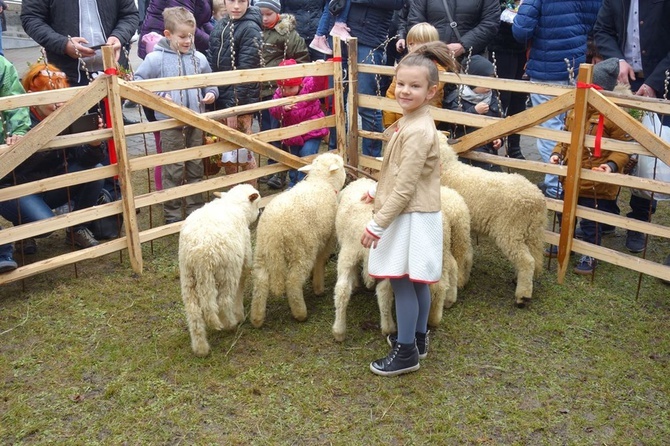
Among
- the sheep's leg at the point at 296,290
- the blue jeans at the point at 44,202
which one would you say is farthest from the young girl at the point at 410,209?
the blue jeans at the point at 44,202

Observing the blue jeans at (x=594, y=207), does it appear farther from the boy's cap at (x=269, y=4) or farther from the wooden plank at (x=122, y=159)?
the boy's cap at (x=269, y=4)

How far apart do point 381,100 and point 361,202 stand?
2233 millimetres

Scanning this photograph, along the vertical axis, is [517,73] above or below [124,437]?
above

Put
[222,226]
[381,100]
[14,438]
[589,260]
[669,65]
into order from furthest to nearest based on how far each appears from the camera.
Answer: [381,100] → [669,65] → [589,260] → [222,226] → [14,438]

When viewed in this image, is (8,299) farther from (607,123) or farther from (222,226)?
(607,123)

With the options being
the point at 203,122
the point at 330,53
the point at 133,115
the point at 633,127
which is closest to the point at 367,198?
the point at 203,122

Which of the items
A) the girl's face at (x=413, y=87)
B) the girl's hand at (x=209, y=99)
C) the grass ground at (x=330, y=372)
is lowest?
the grass ground at (x=330, y=372)

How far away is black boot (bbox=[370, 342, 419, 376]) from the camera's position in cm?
447

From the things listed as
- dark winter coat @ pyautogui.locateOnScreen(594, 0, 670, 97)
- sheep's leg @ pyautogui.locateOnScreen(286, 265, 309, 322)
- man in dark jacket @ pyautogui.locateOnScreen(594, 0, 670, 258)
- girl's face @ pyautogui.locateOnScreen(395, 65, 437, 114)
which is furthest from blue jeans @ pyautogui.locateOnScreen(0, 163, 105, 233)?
dark winter coat @ pyautogui.locateOnScreen(594, 0, 670, 97)

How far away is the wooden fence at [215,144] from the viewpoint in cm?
528

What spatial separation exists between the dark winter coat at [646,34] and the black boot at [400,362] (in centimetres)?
386

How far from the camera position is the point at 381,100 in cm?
695

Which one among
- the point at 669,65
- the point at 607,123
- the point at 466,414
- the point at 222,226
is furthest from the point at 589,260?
the point at 222,226

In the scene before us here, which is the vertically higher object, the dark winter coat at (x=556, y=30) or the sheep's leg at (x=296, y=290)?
the dark winter coat at (x=556, y=30)
